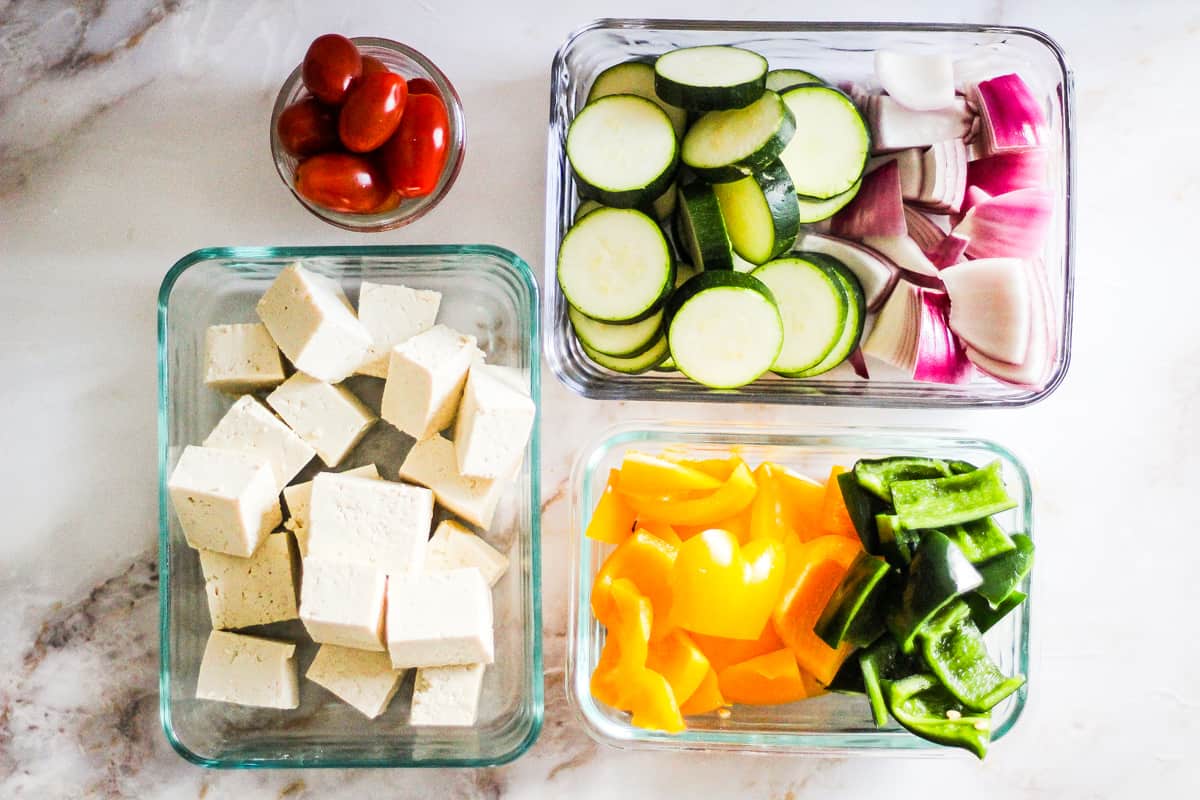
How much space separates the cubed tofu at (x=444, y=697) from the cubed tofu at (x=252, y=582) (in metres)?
0.25

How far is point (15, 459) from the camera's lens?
1559 millimetres

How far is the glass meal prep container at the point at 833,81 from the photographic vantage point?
143 cm

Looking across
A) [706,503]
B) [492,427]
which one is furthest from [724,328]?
[492,427]

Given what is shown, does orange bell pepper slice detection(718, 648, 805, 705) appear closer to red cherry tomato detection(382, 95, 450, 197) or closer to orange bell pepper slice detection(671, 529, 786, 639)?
orange bell pepper slice detection(671, 529, 786, 639)

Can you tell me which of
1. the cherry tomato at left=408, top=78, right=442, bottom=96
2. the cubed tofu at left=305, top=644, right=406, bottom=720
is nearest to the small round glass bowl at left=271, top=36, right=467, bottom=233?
the cherry tomato at left=408, top=78, right=442, bottom=96

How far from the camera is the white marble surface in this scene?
1.53 metres

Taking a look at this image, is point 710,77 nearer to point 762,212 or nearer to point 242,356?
point 762,212

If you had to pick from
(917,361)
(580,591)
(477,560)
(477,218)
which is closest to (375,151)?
(477,218)

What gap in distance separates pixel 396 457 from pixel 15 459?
647mm

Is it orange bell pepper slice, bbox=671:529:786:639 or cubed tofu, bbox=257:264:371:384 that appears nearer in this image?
orange bell pepper slice, bbox=671:529:786:639

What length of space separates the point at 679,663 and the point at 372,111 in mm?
898

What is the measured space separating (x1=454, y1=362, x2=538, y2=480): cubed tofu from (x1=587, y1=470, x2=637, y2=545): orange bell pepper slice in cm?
14

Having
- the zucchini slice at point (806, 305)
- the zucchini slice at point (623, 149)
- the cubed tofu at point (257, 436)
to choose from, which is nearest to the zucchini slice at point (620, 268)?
the zucchini slice at point (623, 149)

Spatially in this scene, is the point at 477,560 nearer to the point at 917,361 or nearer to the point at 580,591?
the point at 580,591
